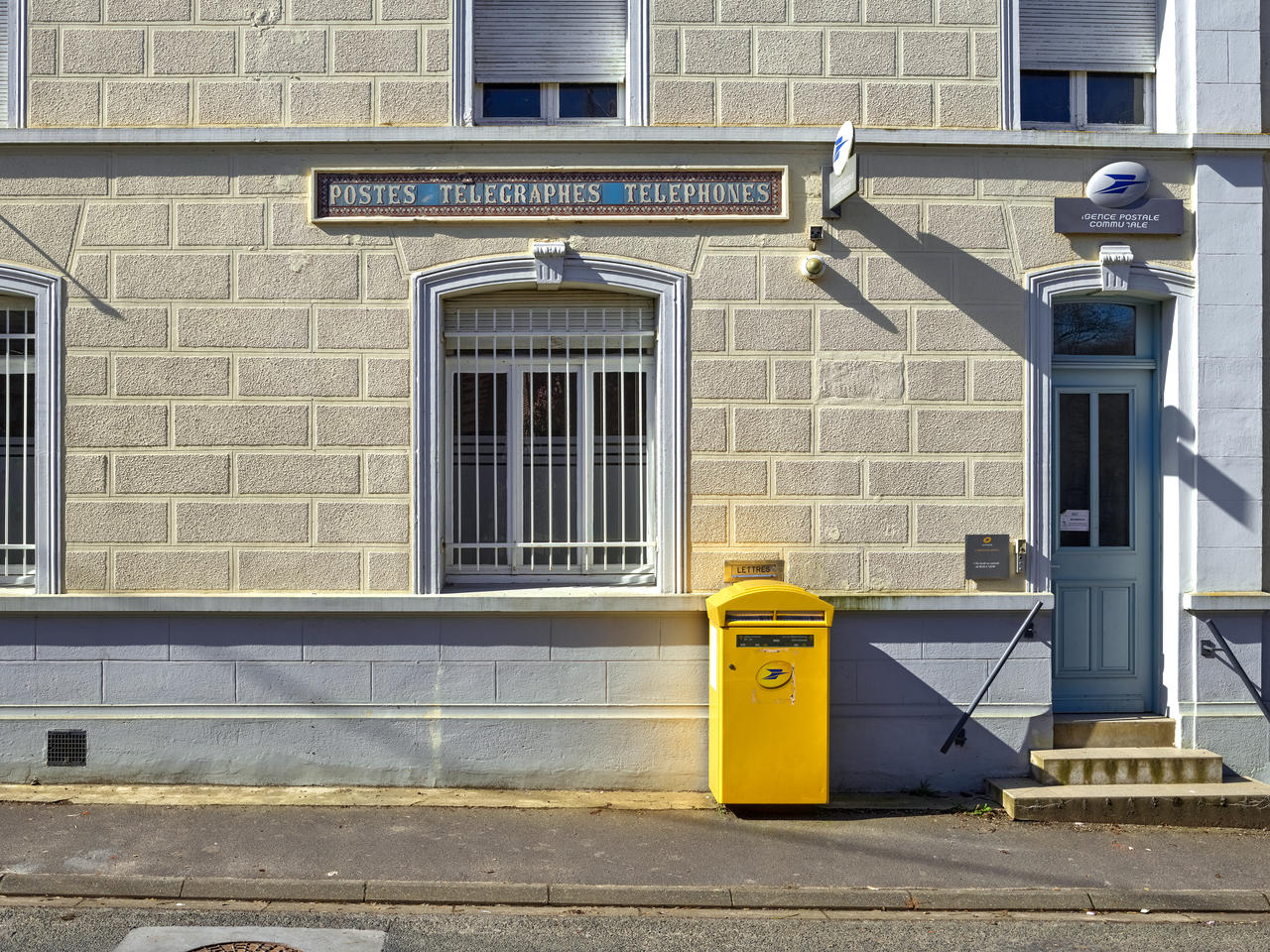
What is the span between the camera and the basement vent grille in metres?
7.08

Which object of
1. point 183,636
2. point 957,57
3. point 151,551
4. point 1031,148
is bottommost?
point 183,636

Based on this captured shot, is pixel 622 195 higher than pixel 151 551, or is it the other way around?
pixel 622 195

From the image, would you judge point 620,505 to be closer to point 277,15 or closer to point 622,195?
point 622,195

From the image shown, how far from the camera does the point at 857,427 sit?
283 inches

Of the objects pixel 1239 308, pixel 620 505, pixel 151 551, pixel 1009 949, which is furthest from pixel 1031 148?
pixel 151 551

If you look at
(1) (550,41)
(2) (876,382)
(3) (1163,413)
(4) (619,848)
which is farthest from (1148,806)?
(1) (550,41)

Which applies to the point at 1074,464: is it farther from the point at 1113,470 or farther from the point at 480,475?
the point at 480,475

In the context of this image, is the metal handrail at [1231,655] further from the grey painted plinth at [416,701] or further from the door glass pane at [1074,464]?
the grey painted plinth at [416,701]

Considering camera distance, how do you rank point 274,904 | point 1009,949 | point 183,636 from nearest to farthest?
point 1009,949 → point 274,904 → point 183,636

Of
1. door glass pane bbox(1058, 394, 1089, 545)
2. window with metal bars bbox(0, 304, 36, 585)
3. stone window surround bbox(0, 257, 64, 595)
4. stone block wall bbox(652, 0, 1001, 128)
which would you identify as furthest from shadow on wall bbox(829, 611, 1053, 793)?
window with metal bars bbox(0, 304, 36, 585)

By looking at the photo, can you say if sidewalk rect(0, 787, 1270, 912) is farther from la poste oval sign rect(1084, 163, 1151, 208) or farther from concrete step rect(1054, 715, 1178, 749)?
la poste oval sign rect(1084, 163, 1151, 208)

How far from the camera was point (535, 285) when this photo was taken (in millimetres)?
7180

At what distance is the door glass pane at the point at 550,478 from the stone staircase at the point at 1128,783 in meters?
3.17

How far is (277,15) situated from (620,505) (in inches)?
150
